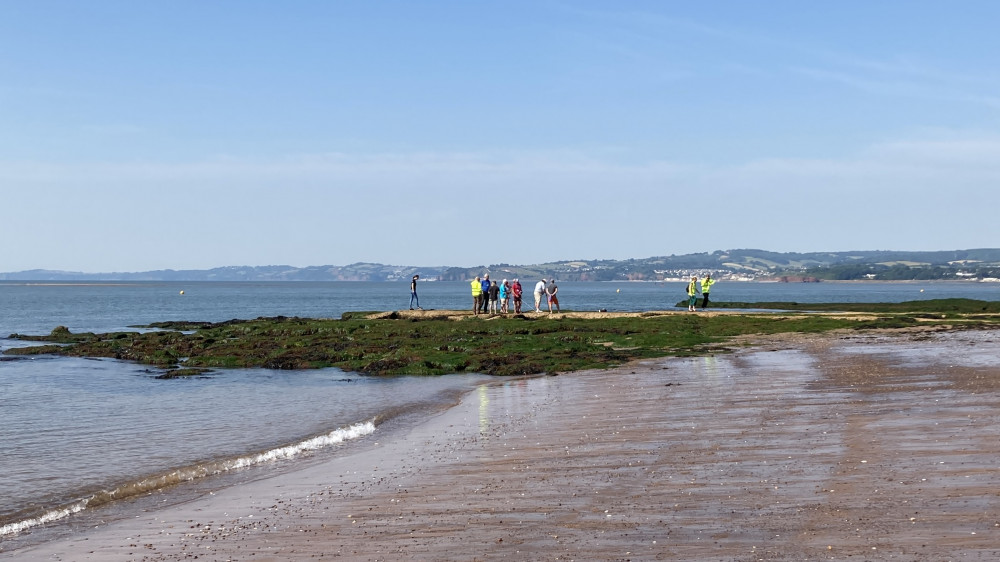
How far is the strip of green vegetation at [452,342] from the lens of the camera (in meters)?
30.0

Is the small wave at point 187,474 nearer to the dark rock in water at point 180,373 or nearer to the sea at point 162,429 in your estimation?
the sea at point 162,429

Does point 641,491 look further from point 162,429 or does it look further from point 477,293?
point 477,293

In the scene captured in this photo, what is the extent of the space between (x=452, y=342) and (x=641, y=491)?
25.1 meters

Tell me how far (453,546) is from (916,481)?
16.9 feet

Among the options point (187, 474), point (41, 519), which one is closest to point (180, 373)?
point (187, 474)

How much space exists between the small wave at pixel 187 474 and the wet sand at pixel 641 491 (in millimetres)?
985

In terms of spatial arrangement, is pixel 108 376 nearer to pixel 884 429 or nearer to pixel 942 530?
pixel 884 429

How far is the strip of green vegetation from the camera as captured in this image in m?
30.0

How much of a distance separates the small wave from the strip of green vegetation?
10876mm

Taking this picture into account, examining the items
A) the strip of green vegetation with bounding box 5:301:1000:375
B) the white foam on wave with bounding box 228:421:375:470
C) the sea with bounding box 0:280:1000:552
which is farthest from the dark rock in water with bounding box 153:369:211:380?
the white foam on wave with bounding box 228:421:375:470

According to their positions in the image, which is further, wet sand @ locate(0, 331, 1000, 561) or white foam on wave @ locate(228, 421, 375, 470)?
white foam on wave @ locate(228, 421, 375, 470)

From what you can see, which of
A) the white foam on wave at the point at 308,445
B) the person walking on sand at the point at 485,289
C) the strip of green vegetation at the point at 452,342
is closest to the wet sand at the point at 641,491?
the white foam on wave at the point at 308,445

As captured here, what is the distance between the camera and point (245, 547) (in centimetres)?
895

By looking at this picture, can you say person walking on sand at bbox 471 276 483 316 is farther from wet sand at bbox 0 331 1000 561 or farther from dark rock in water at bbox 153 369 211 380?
wet sand at bbox 0 331 1000 561
